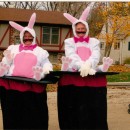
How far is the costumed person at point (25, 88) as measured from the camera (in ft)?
16.8

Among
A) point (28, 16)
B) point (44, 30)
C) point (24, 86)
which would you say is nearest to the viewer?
point (24, 86)

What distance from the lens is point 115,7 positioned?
21.4 m

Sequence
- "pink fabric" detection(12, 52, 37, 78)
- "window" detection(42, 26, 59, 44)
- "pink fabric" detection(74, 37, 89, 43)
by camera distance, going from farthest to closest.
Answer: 1. "window" detection(42, 26, 59, 44)
2. "pink fabric" detection(74, 37, 89, 43)
3. "pink fabric" detection(12, 52, 37, 78)

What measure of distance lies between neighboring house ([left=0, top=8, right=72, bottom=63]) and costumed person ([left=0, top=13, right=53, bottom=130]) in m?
23.2

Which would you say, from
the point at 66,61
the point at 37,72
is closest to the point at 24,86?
the point at 37,72

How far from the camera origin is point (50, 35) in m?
29.4

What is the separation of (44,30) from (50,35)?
0.57 meters

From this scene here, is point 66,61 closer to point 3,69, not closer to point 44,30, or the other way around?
point 3,69

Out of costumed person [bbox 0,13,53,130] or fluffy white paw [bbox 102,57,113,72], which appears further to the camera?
fluffy white paw [bbox 102,57,113,72]

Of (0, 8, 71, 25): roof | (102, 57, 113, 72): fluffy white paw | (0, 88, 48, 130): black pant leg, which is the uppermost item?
(0, 8, 71, 25): roof

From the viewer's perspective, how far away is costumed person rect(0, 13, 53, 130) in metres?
5.11

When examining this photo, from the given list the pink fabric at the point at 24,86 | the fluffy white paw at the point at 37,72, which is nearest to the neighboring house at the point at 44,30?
the pink fabric at the point at 24,86

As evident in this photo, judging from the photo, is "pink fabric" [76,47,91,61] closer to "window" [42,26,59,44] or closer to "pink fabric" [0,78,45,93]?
"pink fabric" [0,78,45,93]

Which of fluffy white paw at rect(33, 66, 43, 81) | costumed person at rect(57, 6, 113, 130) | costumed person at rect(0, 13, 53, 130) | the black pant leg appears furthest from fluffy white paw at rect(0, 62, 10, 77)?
costumed person at rect(57, 6, 113, 130)
